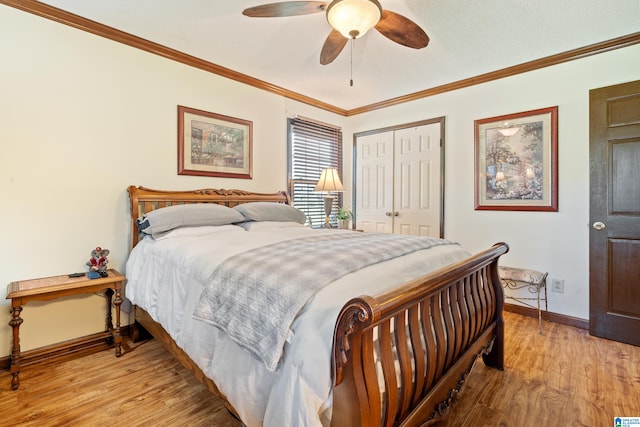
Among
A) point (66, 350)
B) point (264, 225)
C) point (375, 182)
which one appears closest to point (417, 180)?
point (375, 182)

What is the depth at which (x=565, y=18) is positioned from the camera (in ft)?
7.57

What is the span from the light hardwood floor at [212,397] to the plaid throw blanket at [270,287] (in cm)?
74

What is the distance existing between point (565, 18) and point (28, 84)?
399cm

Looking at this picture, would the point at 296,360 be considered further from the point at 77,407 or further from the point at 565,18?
the point at 565,18

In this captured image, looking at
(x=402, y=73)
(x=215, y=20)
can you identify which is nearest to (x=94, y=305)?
(x=215, y=20)

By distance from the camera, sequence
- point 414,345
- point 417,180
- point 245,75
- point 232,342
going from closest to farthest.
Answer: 1. point 414,345
2. point 232,342
3. point 245,75
4. point 417,180

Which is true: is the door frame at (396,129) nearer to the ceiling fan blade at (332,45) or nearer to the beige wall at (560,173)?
the beige wall at (560,173)

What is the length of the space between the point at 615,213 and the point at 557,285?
83 centimetres

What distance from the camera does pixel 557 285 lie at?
298 centimetres

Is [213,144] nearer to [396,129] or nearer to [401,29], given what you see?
[401,29]

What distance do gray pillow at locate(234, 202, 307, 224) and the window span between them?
0.80m

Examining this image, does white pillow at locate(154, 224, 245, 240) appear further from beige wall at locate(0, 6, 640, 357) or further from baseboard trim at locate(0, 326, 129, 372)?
baseboard trim at locate(0, 326, 129, 372)

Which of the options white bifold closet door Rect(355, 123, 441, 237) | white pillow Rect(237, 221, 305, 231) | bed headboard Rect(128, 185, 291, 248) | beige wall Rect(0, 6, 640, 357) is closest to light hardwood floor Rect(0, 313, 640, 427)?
beige wall Rect(0, 6, 640, 357)

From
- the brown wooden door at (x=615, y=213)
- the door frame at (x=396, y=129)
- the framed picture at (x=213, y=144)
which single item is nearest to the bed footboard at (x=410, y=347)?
the brown wooden door at (x=615, y=213)
